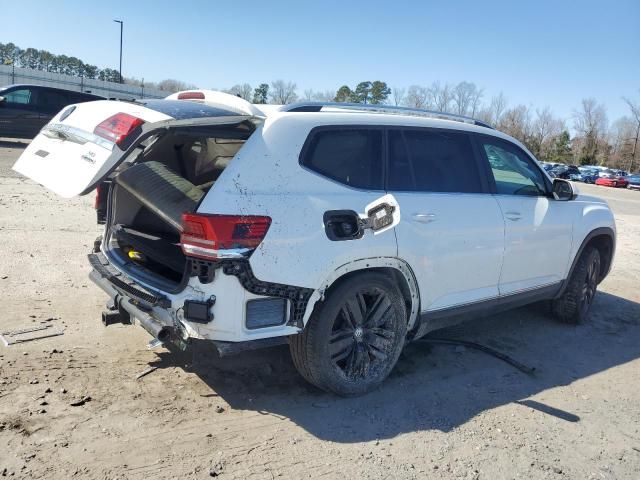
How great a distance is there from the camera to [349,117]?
4.05 m

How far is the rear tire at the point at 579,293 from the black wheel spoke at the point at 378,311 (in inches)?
112

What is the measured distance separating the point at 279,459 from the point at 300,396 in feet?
2.55

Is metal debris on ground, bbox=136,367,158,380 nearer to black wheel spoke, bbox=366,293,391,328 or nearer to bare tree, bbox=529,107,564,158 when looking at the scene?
black wheel spoke, bbox=366,293,391,328

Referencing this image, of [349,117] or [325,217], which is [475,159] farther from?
[325,217]

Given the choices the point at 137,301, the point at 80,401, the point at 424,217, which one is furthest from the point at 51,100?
the point at 424,217

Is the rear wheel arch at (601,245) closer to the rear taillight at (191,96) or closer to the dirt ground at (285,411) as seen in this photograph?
the dirt ground at (285,411)

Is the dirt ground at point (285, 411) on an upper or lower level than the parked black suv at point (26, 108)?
lower

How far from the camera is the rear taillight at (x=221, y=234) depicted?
3.29 meters

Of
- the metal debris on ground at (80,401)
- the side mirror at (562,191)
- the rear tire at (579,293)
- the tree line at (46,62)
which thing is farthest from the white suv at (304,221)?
the tree line at (46,62)

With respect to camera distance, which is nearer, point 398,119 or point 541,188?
point 398,119

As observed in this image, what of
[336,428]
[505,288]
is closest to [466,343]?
[505,288]

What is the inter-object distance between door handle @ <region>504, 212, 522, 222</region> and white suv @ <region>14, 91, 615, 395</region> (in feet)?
0.05

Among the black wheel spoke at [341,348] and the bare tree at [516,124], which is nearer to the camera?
the black wheel spoke at [341,348]

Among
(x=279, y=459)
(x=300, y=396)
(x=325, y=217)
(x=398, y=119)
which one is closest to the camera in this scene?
(x=279, y=459)
